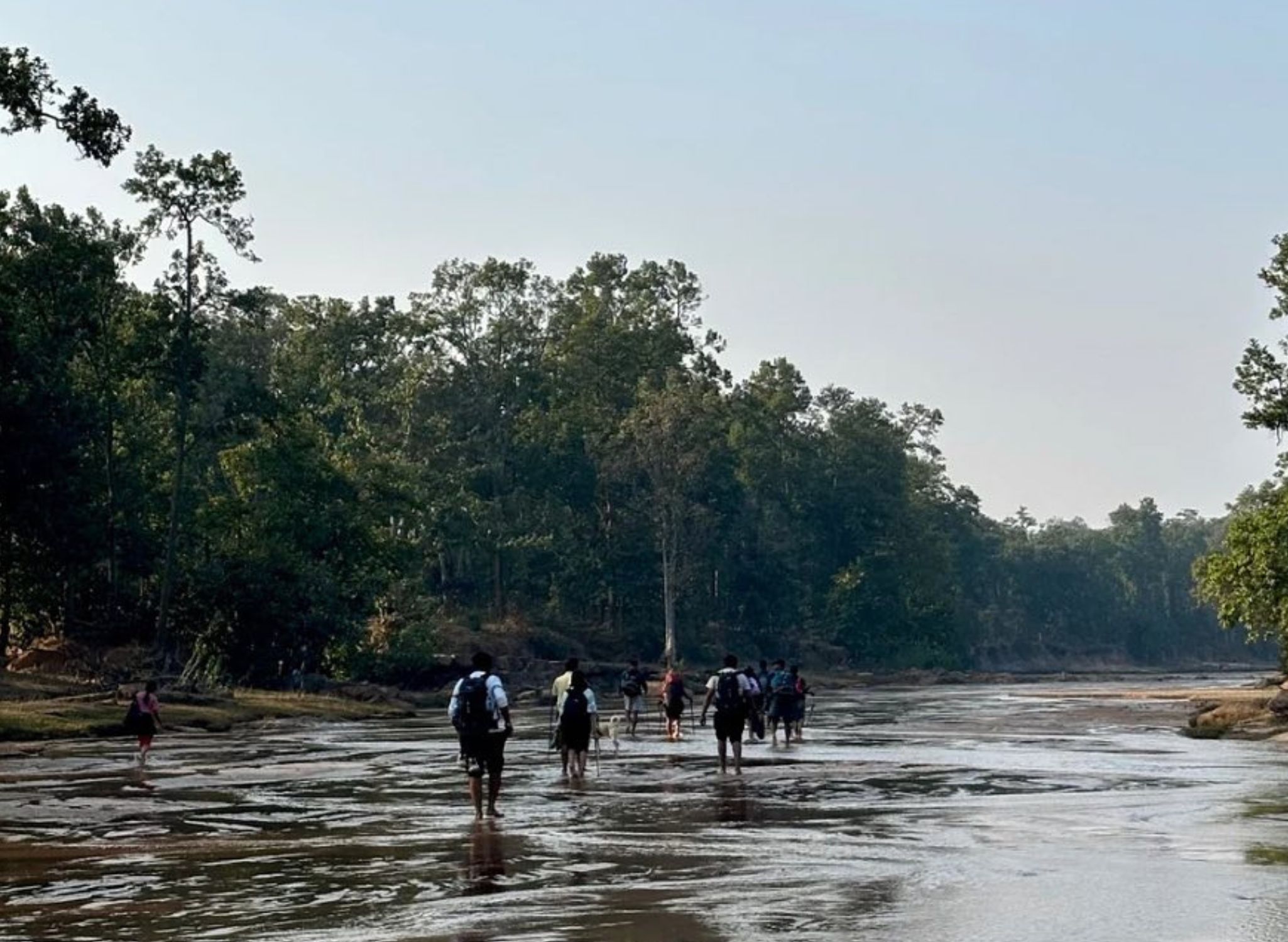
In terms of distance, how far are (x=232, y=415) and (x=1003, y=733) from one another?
34363 mm

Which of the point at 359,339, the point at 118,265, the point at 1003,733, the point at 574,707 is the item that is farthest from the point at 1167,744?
the point at 359,339

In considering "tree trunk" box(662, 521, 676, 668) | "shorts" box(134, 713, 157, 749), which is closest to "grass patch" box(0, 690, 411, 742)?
"shorts" box(134, 713, 157, 749)

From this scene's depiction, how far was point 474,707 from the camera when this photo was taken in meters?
20.5

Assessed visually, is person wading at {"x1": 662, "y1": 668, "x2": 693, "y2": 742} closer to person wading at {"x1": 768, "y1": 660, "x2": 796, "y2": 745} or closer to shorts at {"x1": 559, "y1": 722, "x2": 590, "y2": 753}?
person wading at {"x1": 768, "y1": 660, "x2": 796, "y2": 745}

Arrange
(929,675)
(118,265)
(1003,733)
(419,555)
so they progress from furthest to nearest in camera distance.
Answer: (929,675)
(419,555)
(118,265)
(1003,733)

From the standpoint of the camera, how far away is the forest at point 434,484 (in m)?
63.8

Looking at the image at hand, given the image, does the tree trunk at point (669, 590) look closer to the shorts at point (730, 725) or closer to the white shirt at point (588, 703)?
the shorts at point (730, 725)

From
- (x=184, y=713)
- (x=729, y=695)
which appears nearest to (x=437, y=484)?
(x=184, y=713)

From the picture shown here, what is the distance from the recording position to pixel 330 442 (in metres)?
87.9

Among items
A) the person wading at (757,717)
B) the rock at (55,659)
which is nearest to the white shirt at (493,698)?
the person wading at (757,717)

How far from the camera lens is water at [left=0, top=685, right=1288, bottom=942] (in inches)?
483

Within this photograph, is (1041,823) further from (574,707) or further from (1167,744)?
(1167,744)

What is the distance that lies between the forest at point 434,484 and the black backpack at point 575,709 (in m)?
13.1

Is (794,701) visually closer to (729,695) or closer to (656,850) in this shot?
(729,695)
